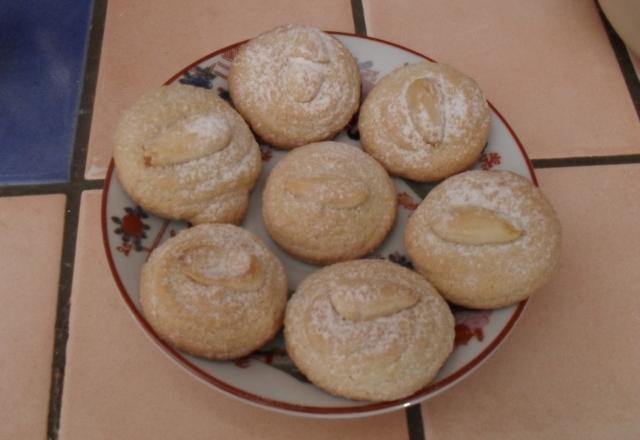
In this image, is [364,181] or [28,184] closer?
[364,181]

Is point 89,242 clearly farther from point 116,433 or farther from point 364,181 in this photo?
point 364,181

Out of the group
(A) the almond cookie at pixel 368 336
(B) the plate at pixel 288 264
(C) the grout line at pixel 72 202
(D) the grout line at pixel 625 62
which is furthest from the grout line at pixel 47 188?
(D) the grout line at pixel 625 62

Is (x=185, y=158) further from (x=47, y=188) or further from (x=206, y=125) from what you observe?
(x=47, y=188)

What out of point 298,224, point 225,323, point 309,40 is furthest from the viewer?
point 309,40

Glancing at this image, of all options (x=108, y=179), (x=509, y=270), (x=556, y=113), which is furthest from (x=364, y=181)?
(x=556, y=113)

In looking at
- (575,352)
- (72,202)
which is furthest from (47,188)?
(575,352)

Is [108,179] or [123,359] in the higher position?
[108,179]

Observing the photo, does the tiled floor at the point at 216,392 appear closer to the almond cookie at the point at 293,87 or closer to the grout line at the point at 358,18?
the grout line at the point at 358,18
